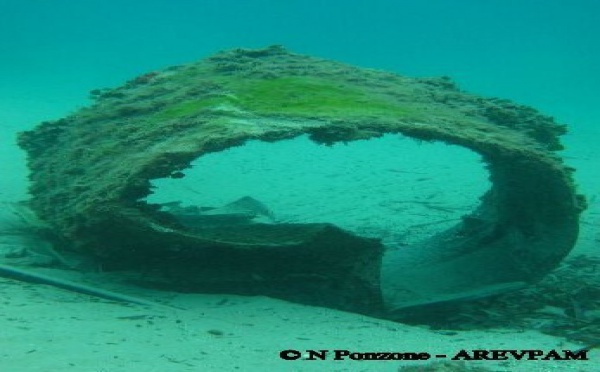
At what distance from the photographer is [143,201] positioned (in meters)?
5.04

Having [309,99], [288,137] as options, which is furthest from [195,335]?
[309,99]

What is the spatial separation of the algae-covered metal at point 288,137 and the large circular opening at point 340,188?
1.04m

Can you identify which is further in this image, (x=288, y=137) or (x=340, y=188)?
(x=340, y=188)

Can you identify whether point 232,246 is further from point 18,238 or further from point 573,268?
point 573,268

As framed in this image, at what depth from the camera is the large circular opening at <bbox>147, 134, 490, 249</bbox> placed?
30.8ft

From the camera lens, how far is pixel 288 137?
16.2 ft

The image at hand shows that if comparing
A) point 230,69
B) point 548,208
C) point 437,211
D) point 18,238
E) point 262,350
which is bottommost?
point 262,350

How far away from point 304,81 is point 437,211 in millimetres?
4714

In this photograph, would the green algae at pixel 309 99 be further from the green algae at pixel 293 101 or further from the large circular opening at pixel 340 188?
the large circular opening at pixel 340 188

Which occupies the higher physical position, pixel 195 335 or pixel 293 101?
pixel 293 101

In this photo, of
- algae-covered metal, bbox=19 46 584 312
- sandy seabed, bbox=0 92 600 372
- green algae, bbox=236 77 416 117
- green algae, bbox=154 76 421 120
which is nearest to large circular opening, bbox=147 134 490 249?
algae-covered metal, bbox=19 46 584 312

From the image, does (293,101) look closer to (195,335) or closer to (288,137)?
(288,137)

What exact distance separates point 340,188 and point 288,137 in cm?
730

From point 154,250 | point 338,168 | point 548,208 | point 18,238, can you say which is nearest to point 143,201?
point 154,250
